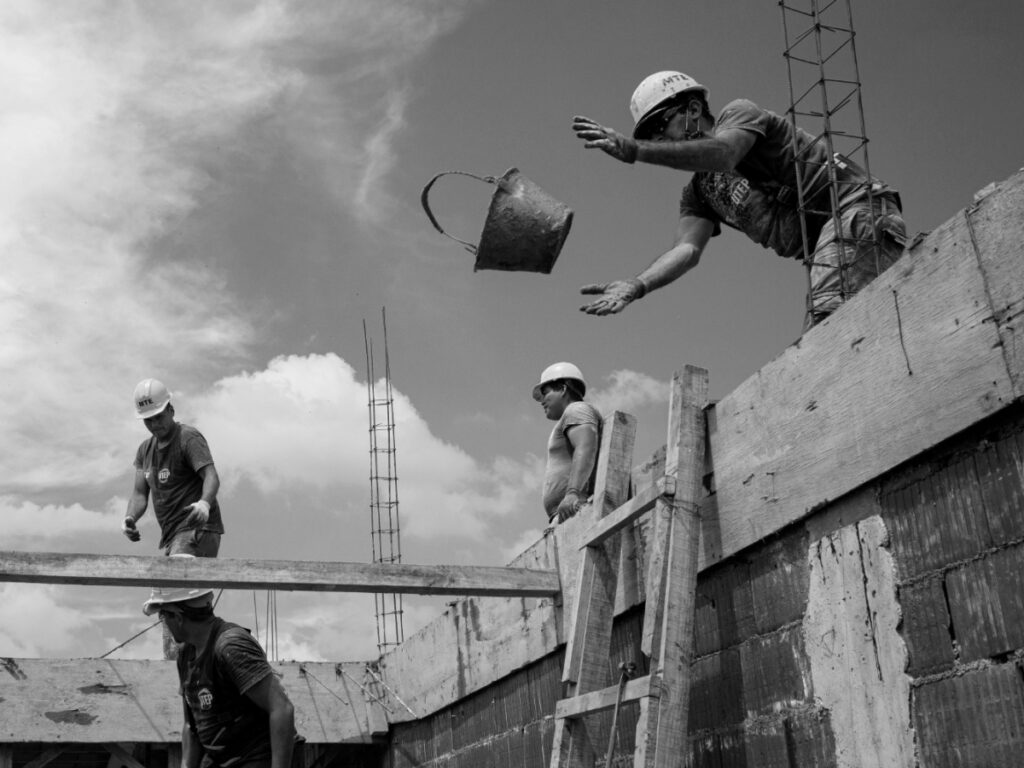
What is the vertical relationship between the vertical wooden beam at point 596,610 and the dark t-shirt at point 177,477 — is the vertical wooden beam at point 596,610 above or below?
below

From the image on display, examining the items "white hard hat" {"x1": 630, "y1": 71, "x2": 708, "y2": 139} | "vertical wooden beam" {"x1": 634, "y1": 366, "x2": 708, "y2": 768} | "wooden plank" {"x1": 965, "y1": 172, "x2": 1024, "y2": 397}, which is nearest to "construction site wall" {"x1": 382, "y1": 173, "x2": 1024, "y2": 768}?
"wooden plank" {"x1": 965, "y1": 172, "x2": 1024, "y2": 397}

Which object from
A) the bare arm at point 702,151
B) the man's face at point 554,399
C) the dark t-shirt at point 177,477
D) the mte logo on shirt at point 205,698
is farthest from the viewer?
the dark t-shirt at point 177,477

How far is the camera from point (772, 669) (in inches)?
156

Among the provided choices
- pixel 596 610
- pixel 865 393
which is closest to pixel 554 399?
pixel 596 610

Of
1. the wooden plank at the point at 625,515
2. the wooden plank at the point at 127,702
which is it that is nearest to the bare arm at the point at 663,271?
the wooden plank at the point at 625,515

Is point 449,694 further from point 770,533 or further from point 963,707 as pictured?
point 963,707

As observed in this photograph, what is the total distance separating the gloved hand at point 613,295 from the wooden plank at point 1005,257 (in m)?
1.58

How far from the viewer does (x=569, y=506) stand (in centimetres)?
576

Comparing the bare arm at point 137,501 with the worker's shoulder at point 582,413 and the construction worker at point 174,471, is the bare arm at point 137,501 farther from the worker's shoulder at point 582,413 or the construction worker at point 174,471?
the worker's shoulder at point 582,413

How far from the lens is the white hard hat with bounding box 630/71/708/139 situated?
480 cm

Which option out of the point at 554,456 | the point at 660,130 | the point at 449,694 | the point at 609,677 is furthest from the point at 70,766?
the point at 660,130

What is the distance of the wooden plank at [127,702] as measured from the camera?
26.0 feet

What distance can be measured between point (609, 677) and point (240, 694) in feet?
5.00

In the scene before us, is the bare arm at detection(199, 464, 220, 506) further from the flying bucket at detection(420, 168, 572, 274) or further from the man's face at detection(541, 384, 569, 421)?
the flying bucket at detection(420, 168, 572, 274)
